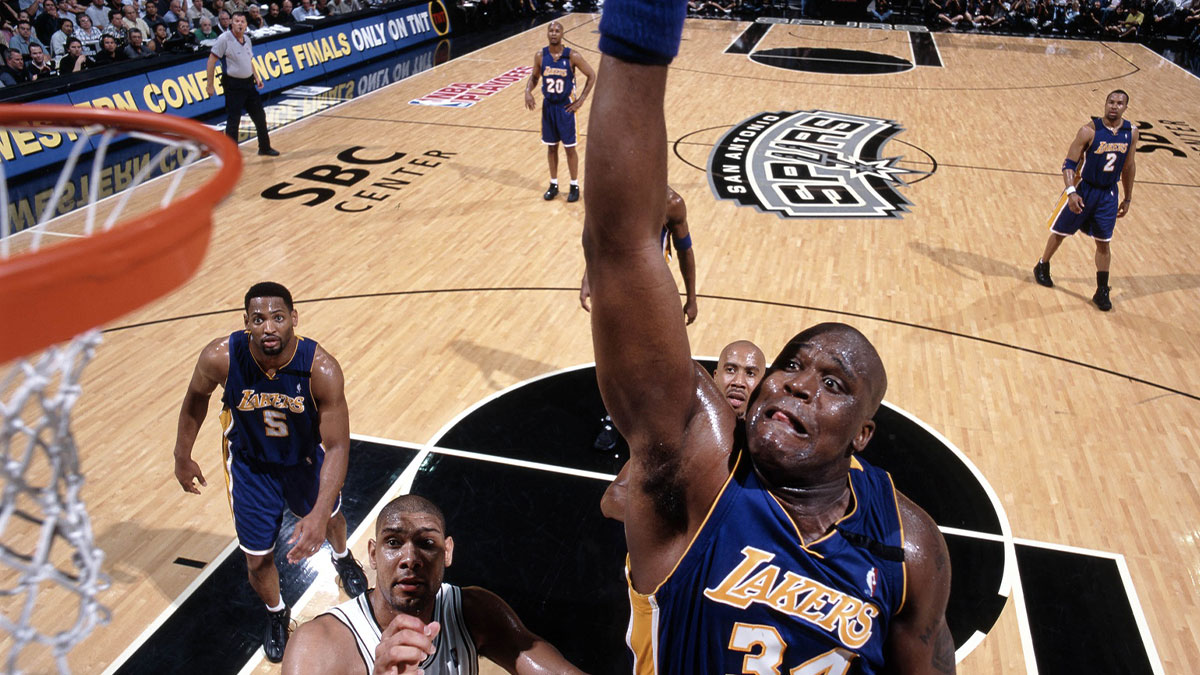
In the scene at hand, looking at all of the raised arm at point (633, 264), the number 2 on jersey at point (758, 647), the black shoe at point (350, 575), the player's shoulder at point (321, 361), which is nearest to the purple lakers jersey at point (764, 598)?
the number 2 on jersey at point (758, 647)

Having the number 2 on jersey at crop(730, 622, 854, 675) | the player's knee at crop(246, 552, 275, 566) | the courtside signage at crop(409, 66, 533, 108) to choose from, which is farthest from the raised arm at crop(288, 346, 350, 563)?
the courtside signage at crop(409, 66, 533, 108)

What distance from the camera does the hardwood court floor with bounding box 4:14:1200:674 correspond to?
16.8 ft

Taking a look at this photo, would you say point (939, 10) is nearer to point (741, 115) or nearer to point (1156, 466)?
point (741, 115)

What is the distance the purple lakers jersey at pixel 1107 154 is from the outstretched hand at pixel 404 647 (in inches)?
308

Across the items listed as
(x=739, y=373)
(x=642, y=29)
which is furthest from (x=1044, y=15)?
(x=642, y=29)

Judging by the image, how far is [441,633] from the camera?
293 cm

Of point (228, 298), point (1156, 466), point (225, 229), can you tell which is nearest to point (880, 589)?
point (1156, 466)

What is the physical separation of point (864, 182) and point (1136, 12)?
16.9 metres

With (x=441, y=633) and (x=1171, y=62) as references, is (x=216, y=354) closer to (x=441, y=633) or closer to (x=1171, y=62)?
(x=441, y=633)

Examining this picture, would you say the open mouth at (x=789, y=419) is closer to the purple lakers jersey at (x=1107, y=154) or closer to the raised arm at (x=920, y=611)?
the raised arm at (x=920, y=611)

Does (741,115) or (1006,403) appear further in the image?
(741,115)

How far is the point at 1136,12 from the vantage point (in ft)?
74.3

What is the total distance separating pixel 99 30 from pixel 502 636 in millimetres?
14265

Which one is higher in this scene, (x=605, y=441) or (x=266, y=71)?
(x=266, y=71)
